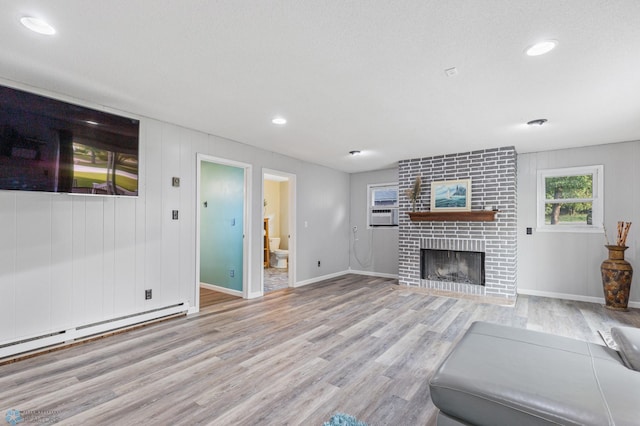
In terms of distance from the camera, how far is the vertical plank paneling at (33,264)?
267 cm

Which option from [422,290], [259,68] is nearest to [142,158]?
[259,68]

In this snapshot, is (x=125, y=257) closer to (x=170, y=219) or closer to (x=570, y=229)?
(x=170, y=219)

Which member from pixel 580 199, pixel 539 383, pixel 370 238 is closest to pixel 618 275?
pixel 580 199

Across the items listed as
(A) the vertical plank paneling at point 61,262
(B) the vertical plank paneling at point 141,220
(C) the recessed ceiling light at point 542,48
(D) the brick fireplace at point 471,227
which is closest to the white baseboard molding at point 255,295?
(B) the vertical plank paneling at point 141,220

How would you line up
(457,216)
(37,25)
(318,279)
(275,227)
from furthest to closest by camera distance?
1. (275,227)
2. (318,279)
3. (457,216)
4. (37,25)

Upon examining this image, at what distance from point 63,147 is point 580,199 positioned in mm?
6774

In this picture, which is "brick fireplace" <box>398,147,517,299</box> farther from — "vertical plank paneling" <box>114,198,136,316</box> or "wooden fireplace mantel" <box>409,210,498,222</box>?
"vertical plank paneling" <box>114,198,136,316</box>

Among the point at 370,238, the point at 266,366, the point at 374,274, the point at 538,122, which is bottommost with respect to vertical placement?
the point at 374,274

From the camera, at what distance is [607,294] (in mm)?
4312

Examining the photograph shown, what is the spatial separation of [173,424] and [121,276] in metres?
2.09

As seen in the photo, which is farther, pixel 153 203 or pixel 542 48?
pixel 153 203

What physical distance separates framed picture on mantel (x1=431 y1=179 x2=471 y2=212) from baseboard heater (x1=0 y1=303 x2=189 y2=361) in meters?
4.34

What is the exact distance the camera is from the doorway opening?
480cm

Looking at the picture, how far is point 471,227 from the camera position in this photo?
515 cm
